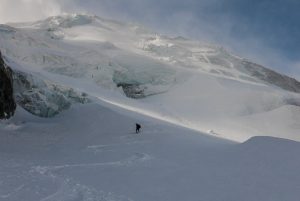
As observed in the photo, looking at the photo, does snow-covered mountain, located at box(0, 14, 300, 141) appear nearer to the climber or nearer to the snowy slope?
the snowy slope

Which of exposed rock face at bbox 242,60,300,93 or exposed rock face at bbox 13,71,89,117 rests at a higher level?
exposed rock face at bbox 242,60,300,93

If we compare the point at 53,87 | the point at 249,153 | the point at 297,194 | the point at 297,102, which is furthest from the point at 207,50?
the point at 297,194

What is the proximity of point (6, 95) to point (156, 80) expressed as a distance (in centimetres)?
3188

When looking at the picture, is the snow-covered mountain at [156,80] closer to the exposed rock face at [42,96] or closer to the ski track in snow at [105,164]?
the exposed rock face at [42,96]

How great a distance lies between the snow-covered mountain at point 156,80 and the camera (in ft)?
145

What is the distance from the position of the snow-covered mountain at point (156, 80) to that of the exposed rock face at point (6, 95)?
169 cm

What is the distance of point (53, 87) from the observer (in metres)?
37.4

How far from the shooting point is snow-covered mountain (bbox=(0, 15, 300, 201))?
17.4 meters

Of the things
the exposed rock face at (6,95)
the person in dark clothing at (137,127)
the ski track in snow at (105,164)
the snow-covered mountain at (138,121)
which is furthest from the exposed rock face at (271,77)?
the ski track in snow at (105,164)

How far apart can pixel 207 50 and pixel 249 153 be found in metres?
61.4

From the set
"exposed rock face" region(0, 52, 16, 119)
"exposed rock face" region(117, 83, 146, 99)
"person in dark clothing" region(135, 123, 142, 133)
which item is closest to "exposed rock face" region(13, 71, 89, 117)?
"exposed rock face" region(0, 52, 16, 119)

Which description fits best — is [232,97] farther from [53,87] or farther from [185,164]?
[185,164]

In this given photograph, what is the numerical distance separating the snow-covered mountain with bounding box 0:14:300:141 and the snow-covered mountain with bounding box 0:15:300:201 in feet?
0.54

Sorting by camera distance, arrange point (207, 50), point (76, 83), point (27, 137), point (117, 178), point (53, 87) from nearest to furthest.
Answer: point (117, 178) → point (27, 137) → point (53, 87) → point (76, 83) → point (207, 50)
